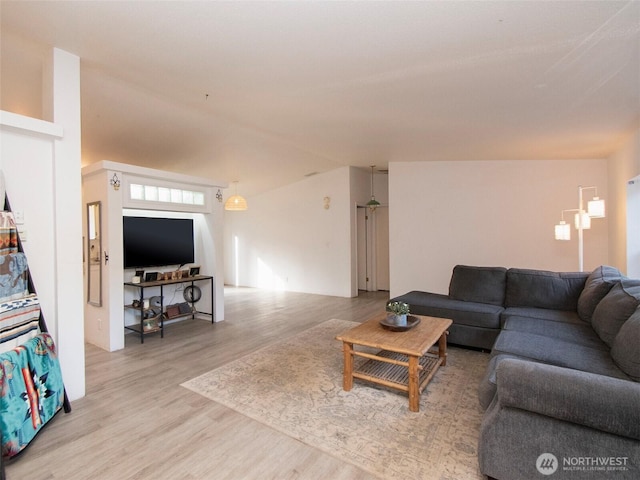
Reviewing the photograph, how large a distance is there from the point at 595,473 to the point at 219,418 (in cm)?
220

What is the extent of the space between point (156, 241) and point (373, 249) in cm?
497

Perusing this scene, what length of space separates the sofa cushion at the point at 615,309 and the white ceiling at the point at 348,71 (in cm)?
160

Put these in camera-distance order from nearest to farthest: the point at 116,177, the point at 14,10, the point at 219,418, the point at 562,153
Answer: the point at 14,10
the point at 219,418
the point at 116,177
the point at 562,153

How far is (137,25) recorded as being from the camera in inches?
86.0

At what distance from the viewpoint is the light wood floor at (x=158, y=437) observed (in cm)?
187

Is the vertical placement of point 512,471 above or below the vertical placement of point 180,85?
below

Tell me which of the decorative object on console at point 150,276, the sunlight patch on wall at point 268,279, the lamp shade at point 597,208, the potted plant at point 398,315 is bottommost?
the sunlight patch on wall at point 268,279

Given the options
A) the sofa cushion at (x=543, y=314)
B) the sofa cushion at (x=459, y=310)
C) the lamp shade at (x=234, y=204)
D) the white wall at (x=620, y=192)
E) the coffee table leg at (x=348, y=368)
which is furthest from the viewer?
the lamp shade at (x=234, y=204)

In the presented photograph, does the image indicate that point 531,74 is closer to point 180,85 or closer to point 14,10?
point 180,85

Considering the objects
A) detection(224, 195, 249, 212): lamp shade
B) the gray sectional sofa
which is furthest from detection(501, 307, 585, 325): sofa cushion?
detection(224, 195, 249, 212): lamp shade

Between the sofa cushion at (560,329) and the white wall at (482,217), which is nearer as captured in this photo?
the sofa cushion at (560,329)

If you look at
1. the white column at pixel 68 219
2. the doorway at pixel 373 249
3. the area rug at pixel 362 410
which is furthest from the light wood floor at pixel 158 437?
the doorway at pixel 373 249

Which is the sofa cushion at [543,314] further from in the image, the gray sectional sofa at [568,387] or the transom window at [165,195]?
the transom window at [165,195]

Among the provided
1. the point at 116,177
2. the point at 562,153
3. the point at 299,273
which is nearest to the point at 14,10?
the point at 116,177
